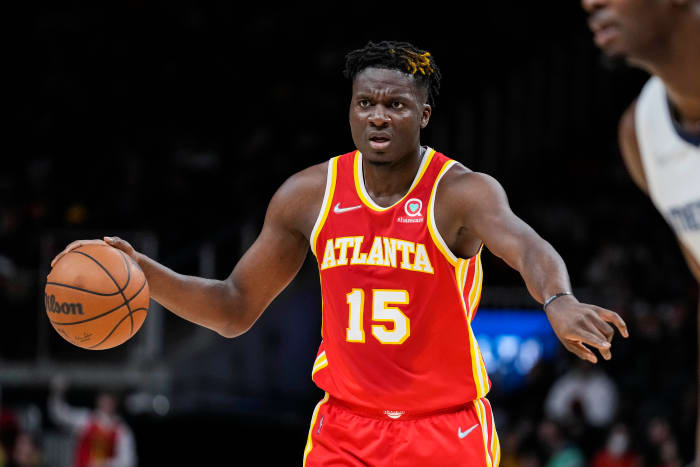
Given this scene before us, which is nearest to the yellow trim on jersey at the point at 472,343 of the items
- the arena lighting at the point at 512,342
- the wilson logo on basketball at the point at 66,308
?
the wilson logo on basketball at the point at 66,308

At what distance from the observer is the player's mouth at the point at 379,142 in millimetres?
4375

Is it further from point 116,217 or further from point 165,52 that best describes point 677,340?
point 165,52

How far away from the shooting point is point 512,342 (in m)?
12.2

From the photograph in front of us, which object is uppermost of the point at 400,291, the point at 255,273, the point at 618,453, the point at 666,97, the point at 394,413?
the point at 666,97

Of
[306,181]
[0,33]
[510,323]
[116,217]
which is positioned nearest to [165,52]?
[0,33]

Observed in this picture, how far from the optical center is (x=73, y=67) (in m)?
17.2

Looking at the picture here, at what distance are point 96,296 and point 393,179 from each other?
52.3 inches

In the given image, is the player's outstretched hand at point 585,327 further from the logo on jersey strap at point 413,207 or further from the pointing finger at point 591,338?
the logo on jersey strap at point 413,207

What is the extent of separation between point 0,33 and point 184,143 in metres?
3.88

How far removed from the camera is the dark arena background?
Result: 11375 mm

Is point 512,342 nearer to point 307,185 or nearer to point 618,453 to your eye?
point 618,453

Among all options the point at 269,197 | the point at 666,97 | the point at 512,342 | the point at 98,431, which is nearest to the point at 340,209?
the point at 666,97

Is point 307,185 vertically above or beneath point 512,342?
above

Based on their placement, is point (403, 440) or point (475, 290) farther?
point (475, 290)
